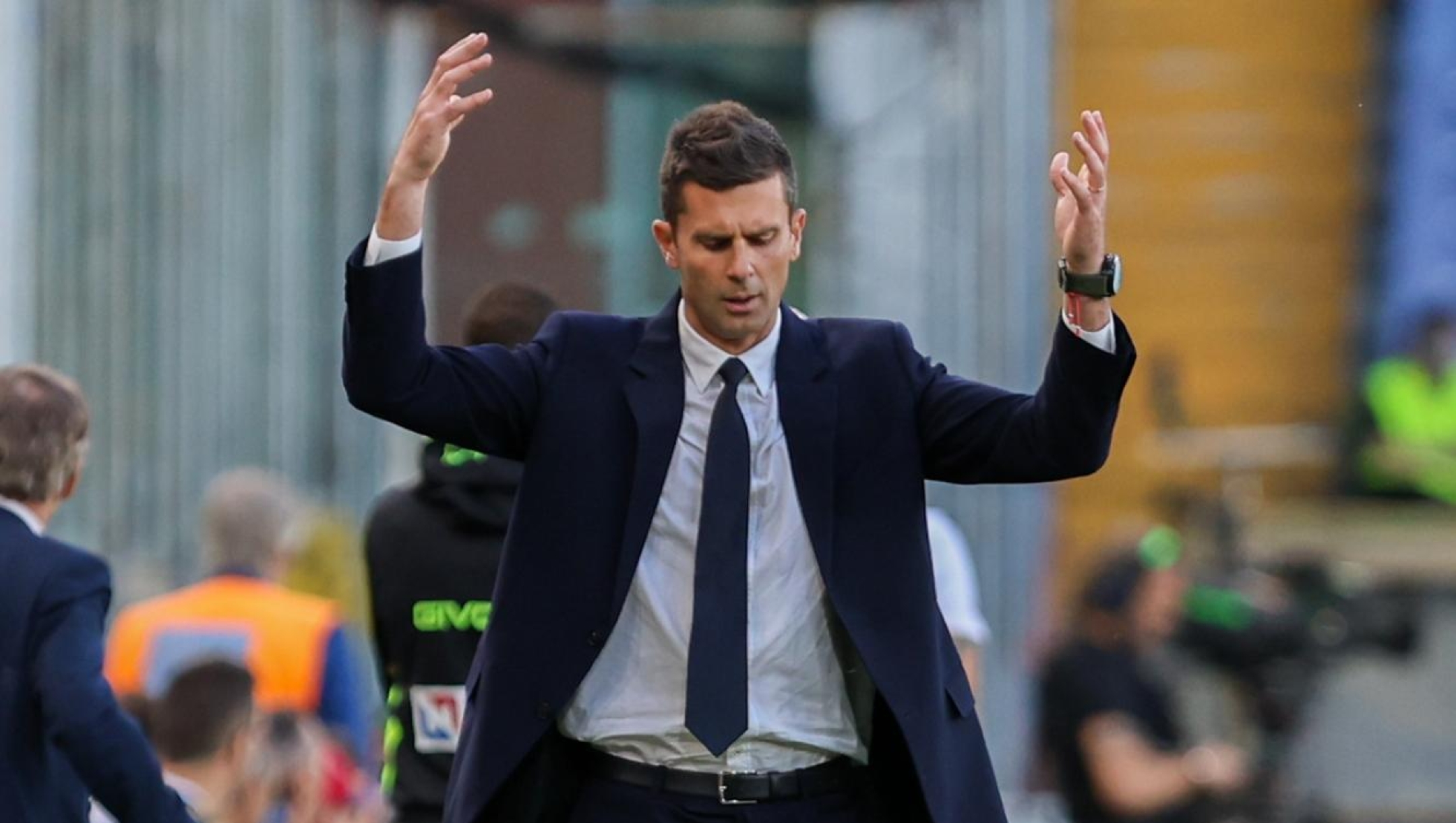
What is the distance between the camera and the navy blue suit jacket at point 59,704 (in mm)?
3906

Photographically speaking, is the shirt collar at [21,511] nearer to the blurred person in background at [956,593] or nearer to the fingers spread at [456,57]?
the fingers spread at [456,57]

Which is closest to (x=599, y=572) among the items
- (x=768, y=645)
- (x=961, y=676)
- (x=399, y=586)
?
(x=768, y=645)

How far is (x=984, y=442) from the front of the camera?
3.58 m

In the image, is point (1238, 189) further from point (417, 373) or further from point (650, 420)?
point (417, 373)

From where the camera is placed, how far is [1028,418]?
3506 millimetres

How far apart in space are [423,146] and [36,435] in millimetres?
1046

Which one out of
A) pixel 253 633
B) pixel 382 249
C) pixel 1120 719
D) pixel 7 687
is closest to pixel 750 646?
pixel 382 249

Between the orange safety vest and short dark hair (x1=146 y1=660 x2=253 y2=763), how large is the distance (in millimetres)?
795

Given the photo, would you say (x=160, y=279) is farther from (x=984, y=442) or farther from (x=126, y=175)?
(x=984, y=442)

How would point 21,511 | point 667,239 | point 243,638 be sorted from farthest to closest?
point 243,638 < point 21,511 < point 667,239

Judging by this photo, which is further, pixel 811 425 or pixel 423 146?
pixel 811 425

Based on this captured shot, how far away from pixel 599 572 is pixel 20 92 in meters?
5.76

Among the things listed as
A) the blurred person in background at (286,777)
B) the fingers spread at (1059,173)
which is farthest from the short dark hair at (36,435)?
the fingers spread at (1059,173)

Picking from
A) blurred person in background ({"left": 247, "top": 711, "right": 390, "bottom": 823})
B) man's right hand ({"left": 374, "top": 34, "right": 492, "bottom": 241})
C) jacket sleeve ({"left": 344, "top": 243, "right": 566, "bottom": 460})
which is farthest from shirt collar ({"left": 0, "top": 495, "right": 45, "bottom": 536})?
blurred person in background ({"left": 247, "top": 711, "right": 390, "bottom": 823})
